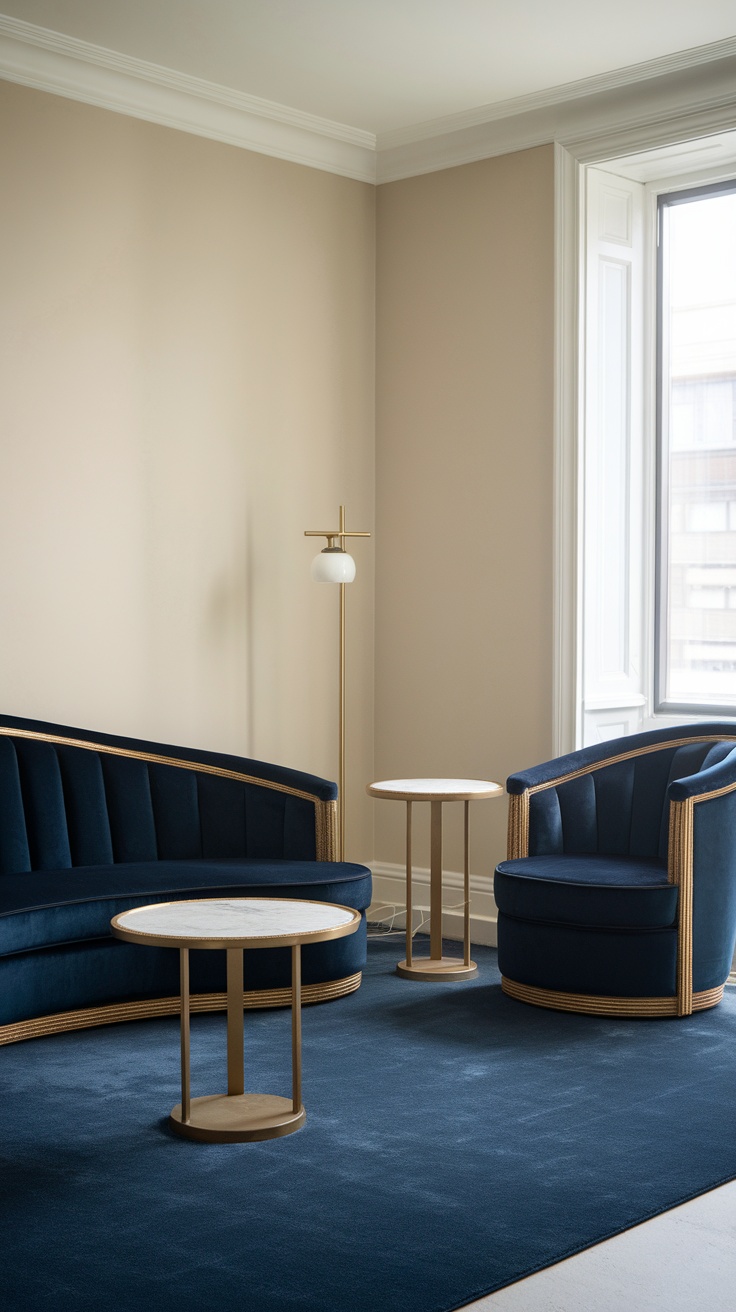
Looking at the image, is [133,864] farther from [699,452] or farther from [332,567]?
[699,452]

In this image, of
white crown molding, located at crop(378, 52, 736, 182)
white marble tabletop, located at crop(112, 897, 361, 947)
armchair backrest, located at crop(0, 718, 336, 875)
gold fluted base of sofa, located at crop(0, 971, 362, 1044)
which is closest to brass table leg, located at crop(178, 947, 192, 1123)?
white marble tabletop, located at crop(112, 897, 361, 947)

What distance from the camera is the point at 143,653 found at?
5203 millimetres

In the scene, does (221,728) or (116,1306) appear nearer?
(116,1306)

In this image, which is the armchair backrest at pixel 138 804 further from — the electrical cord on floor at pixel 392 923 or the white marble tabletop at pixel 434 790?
the electrical cord on floor at pixel 392 923

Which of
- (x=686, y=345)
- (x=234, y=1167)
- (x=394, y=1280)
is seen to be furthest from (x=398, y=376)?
(x=394, y=1280)

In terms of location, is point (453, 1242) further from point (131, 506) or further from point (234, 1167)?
point (131, 506)

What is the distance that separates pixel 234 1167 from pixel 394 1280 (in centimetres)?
67

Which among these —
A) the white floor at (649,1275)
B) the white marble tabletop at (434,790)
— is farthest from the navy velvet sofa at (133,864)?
the white floor at (649,1275)

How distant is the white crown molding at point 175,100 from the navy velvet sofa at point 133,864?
230cm

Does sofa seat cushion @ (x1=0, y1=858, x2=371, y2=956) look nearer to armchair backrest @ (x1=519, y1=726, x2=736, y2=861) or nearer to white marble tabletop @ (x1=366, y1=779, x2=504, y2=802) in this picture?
white marble tabletop @ (x1=366, y1=779, x2=504, y2=802)

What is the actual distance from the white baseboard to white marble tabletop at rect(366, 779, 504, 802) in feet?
2.38

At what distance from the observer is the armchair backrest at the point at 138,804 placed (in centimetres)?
458

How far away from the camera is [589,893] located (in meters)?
4.33

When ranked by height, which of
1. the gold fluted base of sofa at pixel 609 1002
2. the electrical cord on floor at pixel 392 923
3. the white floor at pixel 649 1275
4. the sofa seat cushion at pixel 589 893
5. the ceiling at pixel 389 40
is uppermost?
the ceiling at pixel 389 40
